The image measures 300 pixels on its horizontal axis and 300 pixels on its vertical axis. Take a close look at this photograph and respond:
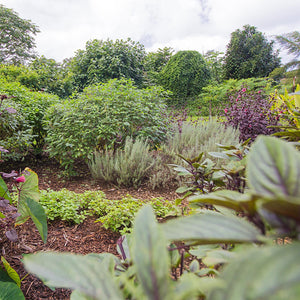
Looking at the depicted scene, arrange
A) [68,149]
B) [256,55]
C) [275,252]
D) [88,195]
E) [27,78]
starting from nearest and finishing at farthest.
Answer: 1. [275,252]
2. [88,195]
3. [68,149]
4. [27,78]
5. [256,55]

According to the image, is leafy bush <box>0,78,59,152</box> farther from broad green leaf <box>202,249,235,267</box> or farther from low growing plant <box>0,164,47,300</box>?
broad green leaf <box>202,249,235,267</box>

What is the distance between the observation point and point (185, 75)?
13875 millimetres

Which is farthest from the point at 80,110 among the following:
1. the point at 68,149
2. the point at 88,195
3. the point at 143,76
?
the point at 143,76

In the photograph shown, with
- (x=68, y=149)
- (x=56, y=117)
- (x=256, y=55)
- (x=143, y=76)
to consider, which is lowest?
(x=68, y=149)

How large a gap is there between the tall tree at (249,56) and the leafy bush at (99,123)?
15.5 m

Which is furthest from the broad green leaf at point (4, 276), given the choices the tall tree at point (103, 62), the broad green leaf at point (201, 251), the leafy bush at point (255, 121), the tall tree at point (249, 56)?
the tall tree at point (249, 56)

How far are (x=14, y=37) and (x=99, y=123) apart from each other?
20929 millimetres

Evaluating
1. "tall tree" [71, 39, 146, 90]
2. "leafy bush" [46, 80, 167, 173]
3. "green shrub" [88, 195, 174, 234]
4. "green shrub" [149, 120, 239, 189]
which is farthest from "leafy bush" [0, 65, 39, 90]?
"green shrub" [88, 195, 174, 234]

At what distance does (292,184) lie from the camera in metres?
0.26

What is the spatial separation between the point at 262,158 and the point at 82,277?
0.26 meters

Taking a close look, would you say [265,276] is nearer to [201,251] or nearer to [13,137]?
[201,251]

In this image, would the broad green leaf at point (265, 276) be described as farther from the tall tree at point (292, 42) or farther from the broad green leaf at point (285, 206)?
the tall tree at point (292, 42)

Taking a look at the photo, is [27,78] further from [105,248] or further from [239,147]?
[239,147]

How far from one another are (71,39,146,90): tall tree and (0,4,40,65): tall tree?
1156 centimetres
